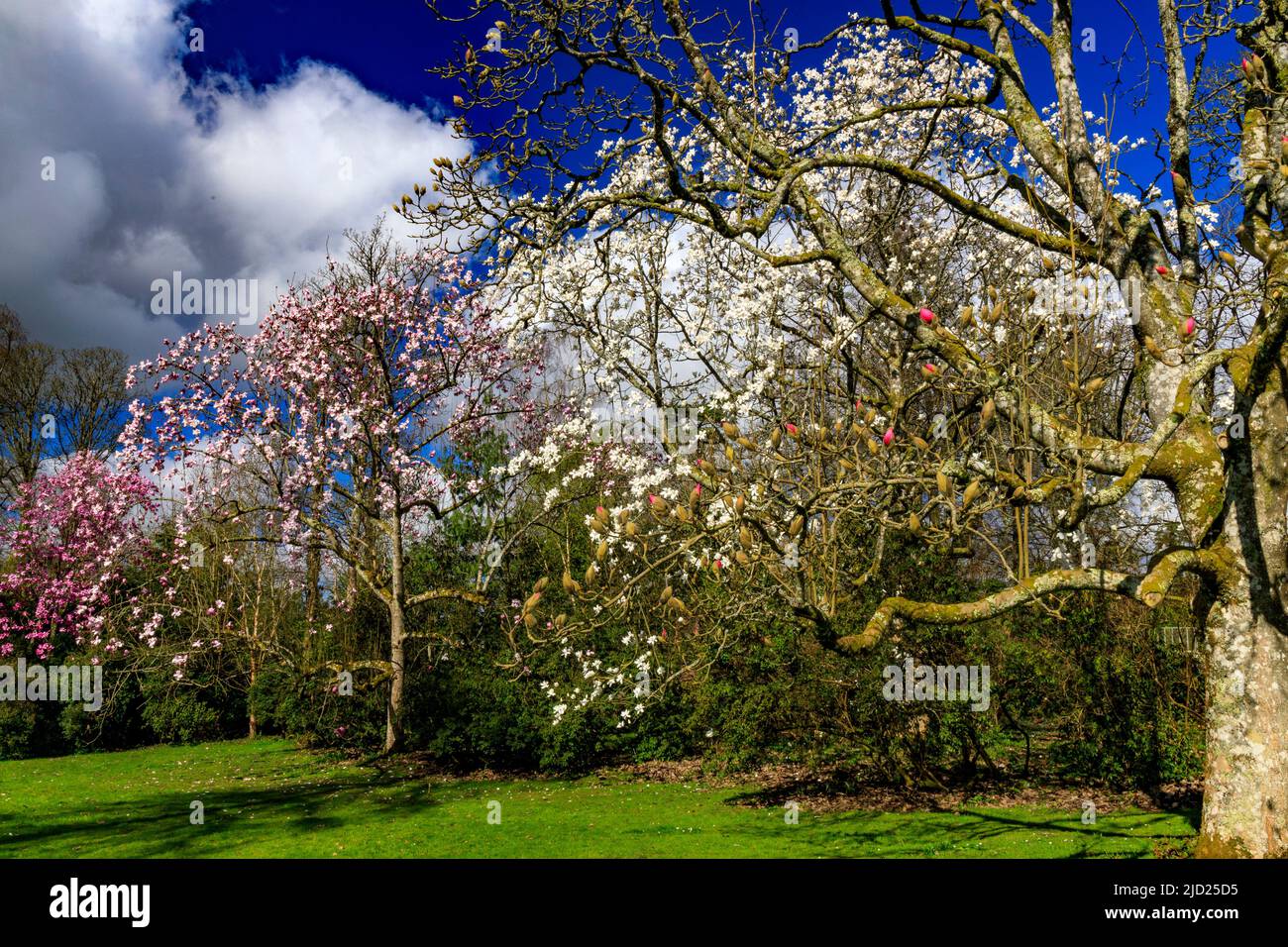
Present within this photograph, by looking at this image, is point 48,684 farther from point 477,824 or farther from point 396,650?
point 477,824

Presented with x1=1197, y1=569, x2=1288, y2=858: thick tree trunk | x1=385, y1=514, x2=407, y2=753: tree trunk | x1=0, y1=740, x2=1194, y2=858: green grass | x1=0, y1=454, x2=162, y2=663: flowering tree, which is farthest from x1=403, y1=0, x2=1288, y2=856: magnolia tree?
x1=0, y1=454, x2=162, y2=663: flowering tree

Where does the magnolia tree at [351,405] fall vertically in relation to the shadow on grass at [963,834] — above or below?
above

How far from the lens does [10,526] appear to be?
2012cm

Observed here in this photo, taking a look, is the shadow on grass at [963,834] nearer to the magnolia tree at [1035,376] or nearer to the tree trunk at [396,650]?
the magnolia tree at [1035,376]

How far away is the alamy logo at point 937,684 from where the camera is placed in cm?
1071

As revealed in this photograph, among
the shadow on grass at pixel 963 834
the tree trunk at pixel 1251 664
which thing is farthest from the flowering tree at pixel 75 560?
the tree trunk at pixel 1251 664

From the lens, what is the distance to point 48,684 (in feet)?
63.8

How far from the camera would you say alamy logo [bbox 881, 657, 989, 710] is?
10711mm

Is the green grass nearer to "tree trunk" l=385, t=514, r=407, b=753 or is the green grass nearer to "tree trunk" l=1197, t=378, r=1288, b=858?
A: "tree trunk" l=385, t=514, r=407, b=753

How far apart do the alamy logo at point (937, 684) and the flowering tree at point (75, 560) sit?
13.7 metres

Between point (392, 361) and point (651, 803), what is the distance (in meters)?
9.13

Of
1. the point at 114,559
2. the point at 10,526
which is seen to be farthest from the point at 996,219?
the point at 10,526
